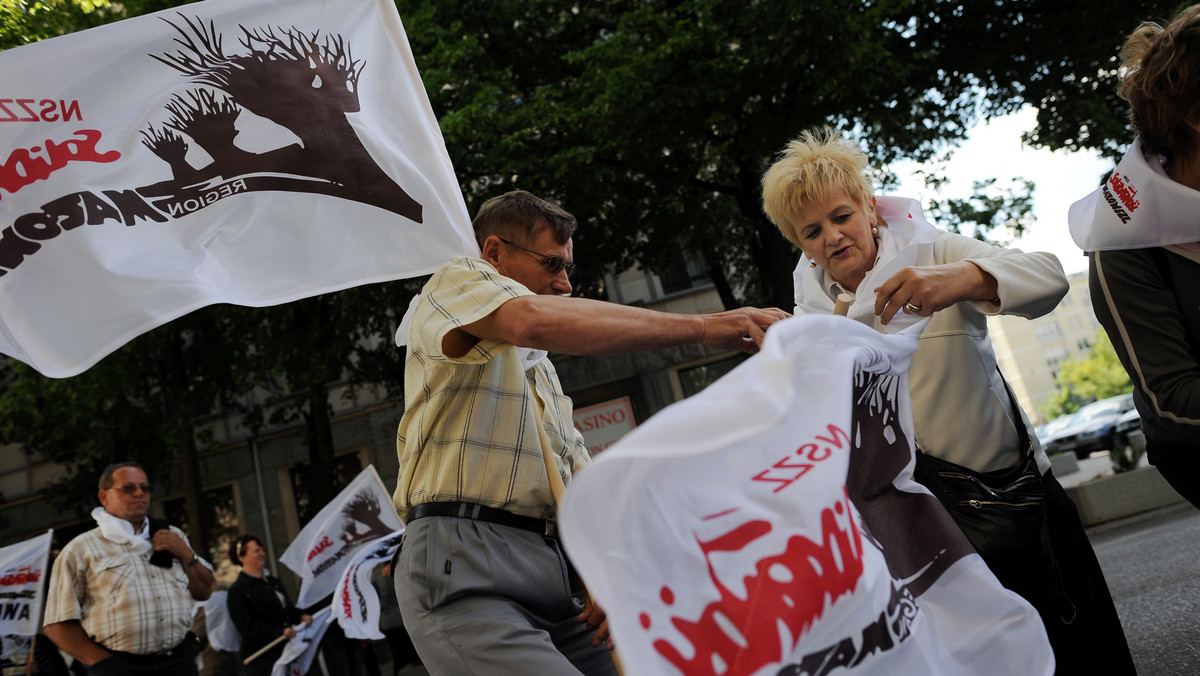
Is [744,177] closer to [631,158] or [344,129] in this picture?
[631,158]

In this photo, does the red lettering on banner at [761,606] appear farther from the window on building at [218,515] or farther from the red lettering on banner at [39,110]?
the window on building at [218,515]

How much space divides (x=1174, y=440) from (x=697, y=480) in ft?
5.39

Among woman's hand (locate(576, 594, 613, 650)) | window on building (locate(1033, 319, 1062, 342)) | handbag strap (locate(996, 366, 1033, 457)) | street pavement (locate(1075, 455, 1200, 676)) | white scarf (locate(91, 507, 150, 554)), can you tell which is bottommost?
street pavement (locate(1075, 455, 1200, 676))

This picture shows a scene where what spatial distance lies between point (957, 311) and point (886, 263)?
0.26 meters

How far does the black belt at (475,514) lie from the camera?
2682mm

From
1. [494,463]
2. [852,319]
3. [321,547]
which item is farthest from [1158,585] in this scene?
[321,547]

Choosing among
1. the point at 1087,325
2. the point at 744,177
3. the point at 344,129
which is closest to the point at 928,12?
the point at 744,177

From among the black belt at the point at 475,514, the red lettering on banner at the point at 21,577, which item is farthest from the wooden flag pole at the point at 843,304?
the red lettering on banner at the point at 21,577

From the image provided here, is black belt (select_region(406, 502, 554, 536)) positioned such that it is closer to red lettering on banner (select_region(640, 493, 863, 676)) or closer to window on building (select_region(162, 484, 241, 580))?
red lettering on banner (select_region(640, 493, 863, 676))

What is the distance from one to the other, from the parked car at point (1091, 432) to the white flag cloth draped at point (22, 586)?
2680 cm

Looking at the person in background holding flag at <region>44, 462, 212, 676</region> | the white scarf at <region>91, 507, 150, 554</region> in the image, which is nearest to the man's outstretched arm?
the person in background holding flag at <region>44, 462, 212, 676</region>

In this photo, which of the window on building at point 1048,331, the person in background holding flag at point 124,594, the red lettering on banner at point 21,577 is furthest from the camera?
the window on building at point 1048,331

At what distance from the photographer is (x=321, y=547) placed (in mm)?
9297

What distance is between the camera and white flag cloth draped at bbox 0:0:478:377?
11.8 feet
